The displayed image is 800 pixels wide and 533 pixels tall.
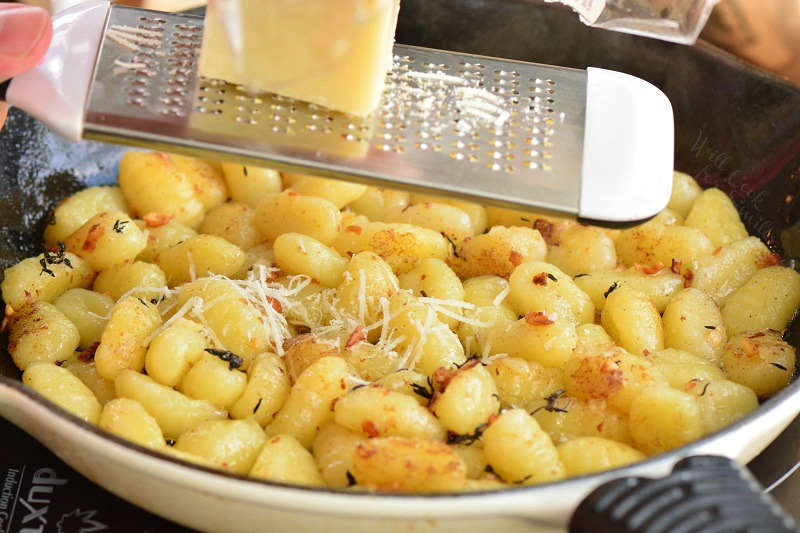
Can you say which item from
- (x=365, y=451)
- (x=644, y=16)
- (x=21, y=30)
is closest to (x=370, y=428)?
(x=365, y=451)

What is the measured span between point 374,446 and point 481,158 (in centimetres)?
47

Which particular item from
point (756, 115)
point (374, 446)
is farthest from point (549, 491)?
point (756, 115)

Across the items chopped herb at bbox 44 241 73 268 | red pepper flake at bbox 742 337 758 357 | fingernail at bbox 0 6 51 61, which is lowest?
chopped herb at bbox 44 241 73 268

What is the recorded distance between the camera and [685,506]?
100 centimetres

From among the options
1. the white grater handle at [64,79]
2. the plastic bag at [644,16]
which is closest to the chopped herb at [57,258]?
the white grater handle at [64,79]

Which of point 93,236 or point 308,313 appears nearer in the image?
point 308,313

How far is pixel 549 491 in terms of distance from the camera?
108cm

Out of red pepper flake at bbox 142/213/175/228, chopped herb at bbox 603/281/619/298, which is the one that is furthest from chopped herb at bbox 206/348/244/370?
chopped herb at bbox 603/281/619/298

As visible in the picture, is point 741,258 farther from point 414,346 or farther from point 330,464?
point 330,464

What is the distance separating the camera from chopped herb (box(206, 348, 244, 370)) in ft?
4.70

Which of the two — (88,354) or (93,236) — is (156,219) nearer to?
(93,236)

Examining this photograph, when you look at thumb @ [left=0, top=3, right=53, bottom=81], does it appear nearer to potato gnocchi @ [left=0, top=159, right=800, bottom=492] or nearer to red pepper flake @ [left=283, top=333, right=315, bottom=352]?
potato gnocchi @ [left=0, top=159, right=800, bottom=492]

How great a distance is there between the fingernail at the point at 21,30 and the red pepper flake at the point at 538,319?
2.98 ft

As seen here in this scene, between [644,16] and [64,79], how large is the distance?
3.32 feet
